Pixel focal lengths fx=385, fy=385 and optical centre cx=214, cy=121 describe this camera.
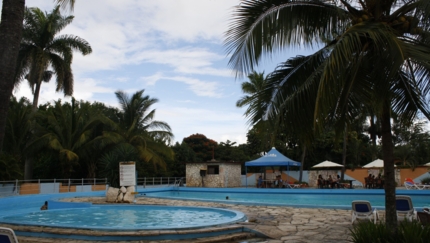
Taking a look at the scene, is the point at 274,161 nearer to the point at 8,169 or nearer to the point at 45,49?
the point at 8,169

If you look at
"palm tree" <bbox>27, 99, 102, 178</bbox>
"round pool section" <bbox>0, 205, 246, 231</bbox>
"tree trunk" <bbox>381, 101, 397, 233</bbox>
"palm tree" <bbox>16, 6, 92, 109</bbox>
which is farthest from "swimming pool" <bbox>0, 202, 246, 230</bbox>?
"palm tree" <bbox>16, 6, 92, 109</bbox>

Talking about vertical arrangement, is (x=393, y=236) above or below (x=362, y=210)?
above

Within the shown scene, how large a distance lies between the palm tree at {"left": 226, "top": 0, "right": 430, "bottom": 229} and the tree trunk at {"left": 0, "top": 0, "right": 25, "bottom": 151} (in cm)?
307

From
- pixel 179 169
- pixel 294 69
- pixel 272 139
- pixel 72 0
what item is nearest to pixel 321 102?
pixel 272 139

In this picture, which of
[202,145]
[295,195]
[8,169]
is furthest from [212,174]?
[202,145]

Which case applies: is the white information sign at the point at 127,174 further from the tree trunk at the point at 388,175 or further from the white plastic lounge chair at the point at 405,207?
the tree trunk at the point at 388,175

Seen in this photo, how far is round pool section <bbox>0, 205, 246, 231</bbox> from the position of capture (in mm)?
10902

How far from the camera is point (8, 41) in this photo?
5.38 meters

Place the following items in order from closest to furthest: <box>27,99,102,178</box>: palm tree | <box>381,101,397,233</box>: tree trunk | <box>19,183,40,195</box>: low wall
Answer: <box>381,101,397,233</box>: tree trunk
<box>19,183,40,195</box>: low wall
<box>27,99,102,178</box>: palm tree

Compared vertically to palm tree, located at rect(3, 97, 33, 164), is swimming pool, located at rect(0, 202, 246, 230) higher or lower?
Result: lower

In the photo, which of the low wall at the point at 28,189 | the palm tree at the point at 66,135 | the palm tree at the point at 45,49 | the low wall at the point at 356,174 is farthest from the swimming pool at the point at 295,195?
the palm tree at the point at 45,49

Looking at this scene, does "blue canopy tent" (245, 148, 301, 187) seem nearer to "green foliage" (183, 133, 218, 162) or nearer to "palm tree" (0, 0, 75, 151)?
"green foliage" (183, 133, 218, 162)

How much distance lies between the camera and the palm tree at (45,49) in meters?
24.7

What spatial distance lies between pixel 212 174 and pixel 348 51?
2459 cm
